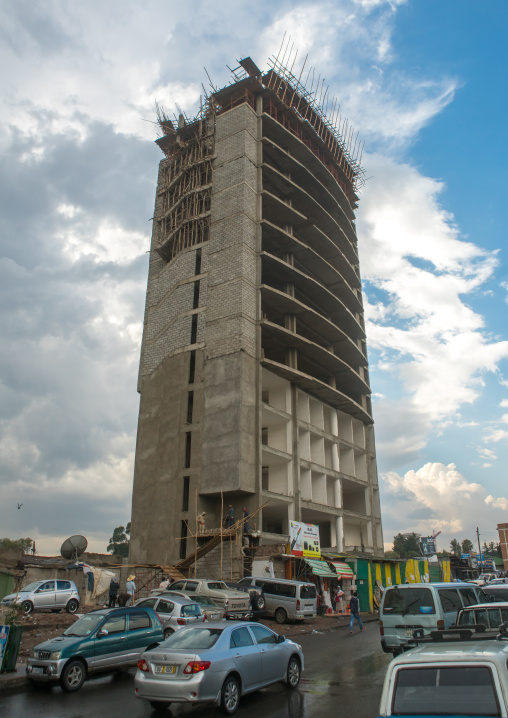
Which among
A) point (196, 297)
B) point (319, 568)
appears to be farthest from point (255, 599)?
point (196, 297)

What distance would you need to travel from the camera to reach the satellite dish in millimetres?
35875

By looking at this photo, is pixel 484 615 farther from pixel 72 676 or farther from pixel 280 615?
pixel 280 615

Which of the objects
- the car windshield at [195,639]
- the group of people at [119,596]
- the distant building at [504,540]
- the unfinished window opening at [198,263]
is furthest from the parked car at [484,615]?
the distant building at [504,540]

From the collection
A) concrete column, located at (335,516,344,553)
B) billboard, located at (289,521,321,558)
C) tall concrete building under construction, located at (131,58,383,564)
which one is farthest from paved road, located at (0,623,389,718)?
concrete column, located at (335,516,344,553)

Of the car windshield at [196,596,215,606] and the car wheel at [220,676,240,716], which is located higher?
the car windshield at [196,596,215,606]

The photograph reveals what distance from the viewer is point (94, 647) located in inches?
490

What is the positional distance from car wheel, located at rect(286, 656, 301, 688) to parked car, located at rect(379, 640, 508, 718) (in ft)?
23.0

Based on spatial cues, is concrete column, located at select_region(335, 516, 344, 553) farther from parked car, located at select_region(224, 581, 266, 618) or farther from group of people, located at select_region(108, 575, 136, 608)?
group of people, located at select_region(108, 575, 136, 608)

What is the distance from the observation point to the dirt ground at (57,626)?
56.0 feet

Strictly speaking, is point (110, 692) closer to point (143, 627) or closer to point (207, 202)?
point (143, 627)

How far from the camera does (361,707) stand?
9.70 metres

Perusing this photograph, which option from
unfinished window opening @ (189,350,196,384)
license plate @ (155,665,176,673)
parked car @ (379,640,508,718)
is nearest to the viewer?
parked car @ (379,640,508,718)

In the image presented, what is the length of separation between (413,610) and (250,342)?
28435 mm

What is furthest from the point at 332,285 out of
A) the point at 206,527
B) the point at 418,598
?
the point at 418,598
